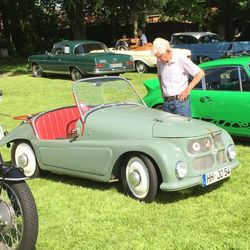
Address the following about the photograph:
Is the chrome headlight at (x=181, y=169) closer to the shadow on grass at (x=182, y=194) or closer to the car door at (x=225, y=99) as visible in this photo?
the shadow on grass at (x=182, y=194)

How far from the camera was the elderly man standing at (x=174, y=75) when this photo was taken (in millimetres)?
6609

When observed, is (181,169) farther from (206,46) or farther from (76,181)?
A: (206,46)

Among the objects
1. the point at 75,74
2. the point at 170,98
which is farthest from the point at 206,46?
the point at 170,98

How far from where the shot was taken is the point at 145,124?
5.86 meters

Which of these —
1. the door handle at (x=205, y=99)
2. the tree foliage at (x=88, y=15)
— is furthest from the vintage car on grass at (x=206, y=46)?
the door handle at (x=205, y=99)

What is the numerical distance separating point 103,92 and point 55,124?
0.87 metres

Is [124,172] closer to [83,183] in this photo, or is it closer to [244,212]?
[83,183]

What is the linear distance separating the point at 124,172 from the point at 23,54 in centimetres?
3067

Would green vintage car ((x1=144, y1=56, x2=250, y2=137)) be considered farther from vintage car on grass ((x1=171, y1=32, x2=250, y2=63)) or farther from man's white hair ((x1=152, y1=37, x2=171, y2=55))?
vintage car on grass ((x1=171, y1=32, x2=250, y2=63))

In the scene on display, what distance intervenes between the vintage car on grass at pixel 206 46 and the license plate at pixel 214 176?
12.1 metres

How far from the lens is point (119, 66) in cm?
1847

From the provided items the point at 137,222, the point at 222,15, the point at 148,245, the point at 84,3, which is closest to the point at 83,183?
the point at 137,222

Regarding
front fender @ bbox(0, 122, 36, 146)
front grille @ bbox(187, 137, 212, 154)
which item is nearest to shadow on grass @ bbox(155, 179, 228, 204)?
front grille @ bbox(187, 137, 212, 154)

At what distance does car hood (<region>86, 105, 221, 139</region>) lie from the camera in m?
5.65
